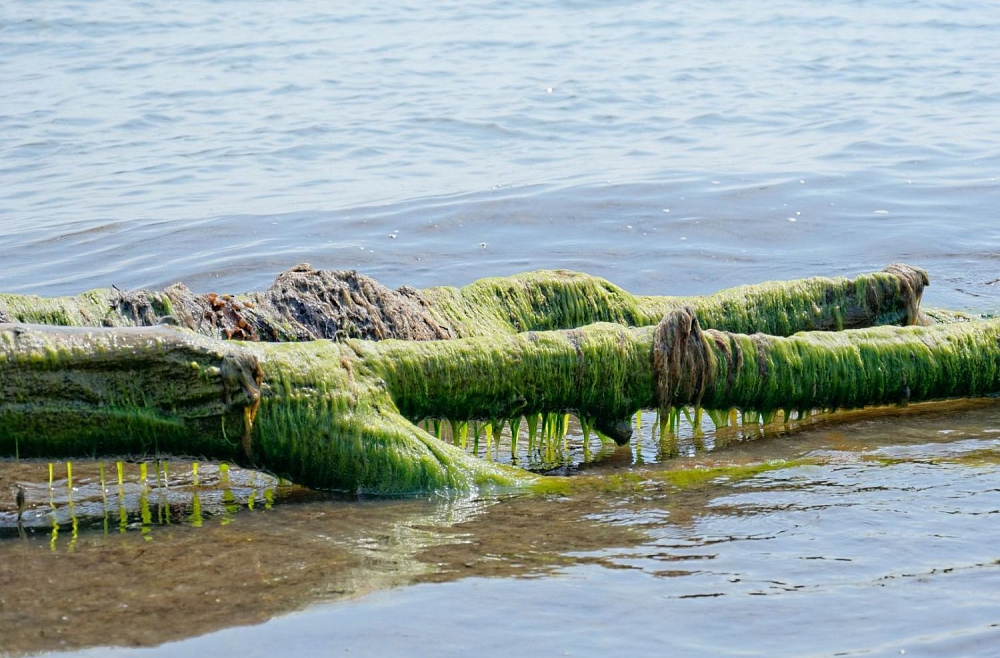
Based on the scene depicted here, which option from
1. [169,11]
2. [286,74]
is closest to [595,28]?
[286,74]

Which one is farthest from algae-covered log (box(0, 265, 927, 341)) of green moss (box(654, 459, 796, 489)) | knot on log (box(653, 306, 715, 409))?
green moss (box(654, 459, 796, 489))

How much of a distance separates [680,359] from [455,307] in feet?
4.44

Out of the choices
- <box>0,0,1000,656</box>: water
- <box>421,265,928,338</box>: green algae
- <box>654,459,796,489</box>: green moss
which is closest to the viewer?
<box>0,0,1000,656</box>: water

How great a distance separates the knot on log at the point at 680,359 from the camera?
5.50 m

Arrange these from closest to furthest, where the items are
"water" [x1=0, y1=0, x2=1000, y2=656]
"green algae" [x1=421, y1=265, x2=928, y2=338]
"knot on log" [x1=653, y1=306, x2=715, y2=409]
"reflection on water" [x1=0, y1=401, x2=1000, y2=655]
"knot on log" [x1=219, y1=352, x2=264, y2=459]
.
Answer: "reflection on water" [x1=0, y1=401, x2=1000, y2=655], "water" [x1=0, y1=0, x2=1000, y2=656], "knot on log" [x1=219, y1=352, x2=264, y2=459], "knot on log" [x1=653, y1=306, x2=715, y2=409], "green algae" [x1=421, y1=265, x2=928, y2=338]

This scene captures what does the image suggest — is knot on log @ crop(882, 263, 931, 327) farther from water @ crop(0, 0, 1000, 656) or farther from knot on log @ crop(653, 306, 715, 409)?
knot on log @ crop(653, 306, 715, 409)

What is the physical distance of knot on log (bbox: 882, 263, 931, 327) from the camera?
677 centimetres

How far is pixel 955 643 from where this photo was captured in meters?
3.37

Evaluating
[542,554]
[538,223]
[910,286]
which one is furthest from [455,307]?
[538,223]

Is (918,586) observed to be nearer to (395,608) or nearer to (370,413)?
(395,608)

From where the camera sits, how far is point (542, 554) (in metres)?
4.17

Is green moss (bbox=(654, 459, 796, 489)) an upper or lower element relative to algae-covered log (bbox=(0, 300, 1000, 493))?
lower

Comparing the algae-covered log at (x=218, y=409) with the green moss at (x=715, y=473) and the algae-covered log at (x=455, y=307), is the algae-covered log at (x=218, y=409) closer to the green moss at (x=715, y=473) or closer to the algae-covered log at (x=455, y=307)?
the algae-covered log at (x=455, y=307)

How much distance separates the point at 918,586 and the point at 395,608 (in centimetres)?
179
